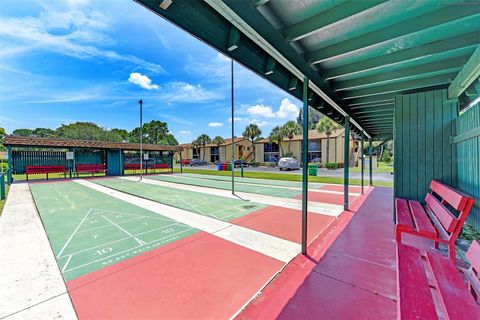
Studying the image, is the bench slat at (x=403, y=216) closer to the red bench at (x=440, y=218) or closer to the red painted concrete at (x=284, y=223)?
the red bench at (x=440, y=218)

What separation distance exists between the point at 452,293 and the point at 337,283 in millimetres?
1265

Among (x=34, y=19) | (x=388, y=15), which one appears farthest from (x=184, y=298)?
(x=34, y=19)

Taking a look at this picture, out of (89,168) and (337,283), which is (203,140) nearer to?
(89,168)

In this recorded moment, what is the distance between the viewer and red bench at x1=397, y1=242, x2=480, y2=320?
1.39 metres

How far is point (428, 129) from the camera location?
4.48 m

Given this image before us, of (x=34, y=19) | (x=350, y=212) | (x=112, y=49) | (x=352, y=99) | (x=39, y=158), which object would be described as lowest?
(x=350, y=212)

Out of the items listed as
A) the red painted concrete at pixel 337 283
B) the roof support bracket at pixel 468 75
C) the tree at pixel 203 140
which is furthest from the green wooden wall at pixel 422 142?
the tree at pixel 203 140

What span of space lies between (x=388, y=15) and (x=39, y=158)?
902 inches

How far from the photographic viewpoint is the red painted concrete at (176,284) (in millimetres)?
2162

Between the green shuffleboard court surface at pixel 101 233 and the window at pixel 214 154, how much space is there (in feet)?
138

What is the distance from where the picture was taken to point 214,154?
4994 cm

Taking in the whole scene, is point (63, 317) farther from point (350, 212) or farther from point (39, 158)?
point (39, 158)

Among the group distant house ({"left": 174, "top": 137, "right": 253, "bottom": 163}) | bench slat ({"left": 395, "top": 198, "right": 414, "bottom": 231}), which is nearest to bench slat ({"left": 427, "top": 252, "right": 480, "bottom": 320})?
bench slat ({"left": 395, "top": 198, "right": 414, "bottom": 231})

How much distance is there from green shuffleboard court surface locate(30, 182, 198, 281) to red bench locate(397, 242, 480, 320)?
3.76m
